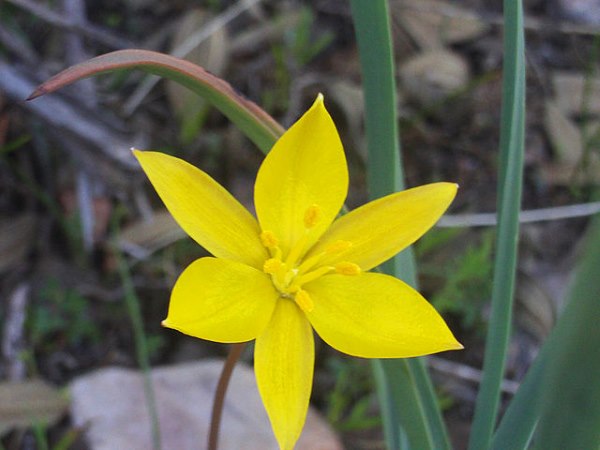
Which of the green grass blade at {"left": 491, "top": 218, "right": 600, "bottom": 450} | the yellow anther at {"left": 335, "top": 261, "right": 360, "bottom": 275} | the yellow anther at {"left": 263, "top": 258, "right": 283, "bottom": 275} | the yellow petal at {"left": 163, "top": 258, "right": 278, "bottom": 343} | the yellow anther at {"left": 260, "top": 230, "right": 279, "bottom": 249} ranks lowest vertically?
the green grass blade at {"left": 491, "top": 218, "right": 600, "bottom": 450}

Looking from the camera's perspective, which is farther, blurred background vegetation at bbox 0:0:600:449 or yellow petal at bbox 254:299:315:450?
blurred background vegetation at bbox 0:0:600:449

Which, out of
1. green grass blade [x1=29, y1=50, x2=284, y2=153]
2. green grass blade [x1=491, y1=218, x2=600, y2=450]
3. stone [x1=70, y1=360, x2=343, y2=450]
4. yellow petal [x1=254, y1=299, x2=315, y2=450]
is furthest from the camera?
stone [x1=70, y1=360, x2=343, y2=450]

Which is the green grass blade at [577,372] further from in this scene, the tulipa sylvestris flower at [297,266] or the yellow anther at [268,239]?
the yellow anther at [268,239]

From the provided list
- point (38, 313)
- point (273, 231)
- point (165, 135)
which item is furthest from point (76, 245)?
point (273, 231)

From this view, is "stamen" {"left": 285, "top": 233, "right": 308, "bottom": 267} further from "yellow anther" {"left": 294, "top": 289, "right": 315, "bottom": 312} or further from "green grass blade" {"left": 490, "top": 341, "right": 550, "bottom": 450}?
"green grass blade" {"left": 490, "top": 341, "right": 550, "bottom": 450}

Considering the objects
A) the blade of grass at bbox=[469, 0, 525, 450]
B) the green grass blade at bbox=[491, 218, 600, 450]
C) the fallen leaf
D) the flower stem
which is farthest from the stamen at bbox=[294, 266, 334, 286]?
the fallen leaf
